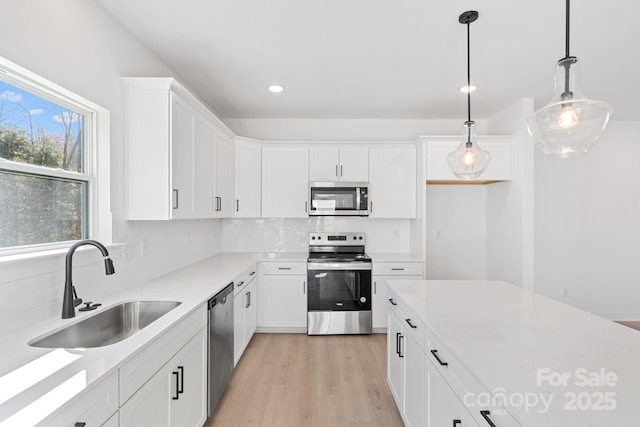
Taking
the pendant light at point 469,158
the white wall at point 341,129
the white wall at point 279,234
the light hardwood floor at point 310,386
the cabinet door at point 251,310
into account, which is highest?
the white wall at point 341,129

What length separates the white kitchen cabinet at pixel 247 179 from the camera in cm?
366

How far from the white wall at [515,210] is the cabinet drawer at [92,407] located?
143 inches

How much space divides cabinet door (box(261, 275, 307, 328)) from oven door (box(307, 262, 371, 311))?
0.36 ft

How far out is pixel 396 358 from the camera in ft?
6.88

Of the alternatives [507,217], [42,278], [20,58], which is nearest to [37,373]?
[42,278]

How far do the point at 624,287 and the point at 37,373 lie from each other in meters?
5.78

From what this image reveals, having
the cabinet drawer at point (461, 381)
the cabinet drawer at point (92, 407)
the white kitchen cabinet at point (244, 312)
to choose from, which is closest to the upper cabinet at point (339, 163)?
the white kitchen cabinet at point (244, 312)

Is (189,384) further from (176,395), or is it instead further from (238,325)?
(238,325)

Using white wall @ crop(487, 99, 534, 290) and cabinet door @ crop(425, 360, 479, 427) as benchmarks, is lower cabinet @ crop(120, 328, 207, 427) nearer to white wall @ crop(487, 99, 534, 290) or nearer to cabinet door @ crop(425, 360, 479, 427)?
cabinet door @ crop(425, 360, 479, 427)

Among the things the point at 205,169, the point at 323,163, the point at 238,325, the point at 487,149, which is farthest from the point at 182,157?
the point at 487,149

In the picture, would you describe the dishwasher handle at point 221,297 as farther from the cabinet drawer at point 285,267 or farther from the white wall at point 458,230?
the white wall at point 458,230

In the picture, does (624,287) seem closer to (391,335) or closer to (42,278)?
(391,335)

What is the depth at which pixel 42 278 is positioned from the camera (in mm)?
1425

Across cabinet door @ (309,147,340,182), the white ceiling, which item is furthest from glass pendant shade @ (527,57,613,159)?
cabinet door @ (309,147,340,182)
